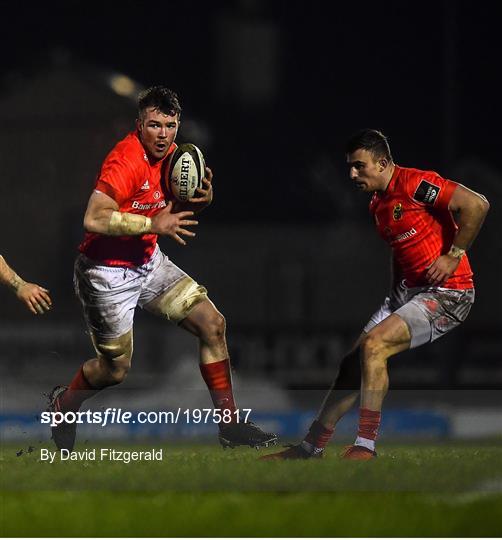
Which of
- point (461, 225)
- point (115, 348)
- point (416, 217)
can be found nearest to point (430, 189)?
point (416, 217)

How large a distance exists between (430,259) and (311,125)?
1688 cm

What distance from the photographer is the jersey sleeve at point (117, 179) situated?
891 centimetres

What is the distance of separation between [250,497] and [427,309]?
84.4 inches

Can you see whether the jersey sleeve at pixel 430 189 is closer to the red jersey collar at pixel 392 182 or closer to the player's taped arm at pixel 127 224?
the red jersey collar at pixel 392 182

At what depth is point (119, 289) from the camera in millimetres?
9438

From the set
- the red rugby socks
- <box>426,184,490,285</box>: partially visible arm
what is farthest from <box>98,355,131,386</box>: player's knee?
<box>426,184,490,285</box>: partially visible arm

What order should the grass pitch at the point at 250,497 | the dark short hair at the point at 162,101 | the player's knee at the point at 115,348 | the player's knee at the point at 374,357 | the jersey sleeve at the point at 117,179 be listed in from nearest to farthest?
1. the grass pitch at the point at 250,497
2. the jersey sleeve at the point at 117,179
3. the dark short hair at the point at 162,101
4. the player's knee at the point at 374,357
5. the player's knee at the point at 115,348

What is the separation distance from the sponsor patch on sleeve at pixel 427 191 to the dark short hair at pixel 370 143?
32cm

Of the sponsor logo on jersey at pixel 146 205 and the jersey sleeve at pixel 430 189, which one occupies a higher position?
the jersey sleeve at pixel 430 189

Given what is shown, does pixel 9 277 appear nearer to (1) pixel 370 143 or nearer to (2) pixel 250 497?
(2) pixel 250 497

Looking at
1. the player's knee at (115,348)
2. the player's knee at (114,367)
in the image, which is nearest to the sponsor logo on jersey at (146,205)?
the player's knee at (115,348)

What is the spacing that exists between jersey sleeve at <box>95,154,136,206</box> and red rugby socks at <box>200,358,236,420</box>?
4.74 feet

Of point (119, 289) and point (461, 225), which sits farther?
point (119, 289)

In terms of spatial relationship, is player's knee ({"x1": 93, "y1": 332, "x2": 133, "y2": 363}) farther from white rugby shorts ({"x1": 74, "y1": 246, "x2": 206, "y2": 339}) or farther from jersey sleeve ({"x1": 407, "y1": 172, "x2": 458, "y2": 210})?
jersey sleeve ({"x1": 407, "y1": 172, "x2": 458, "y2": 210})
